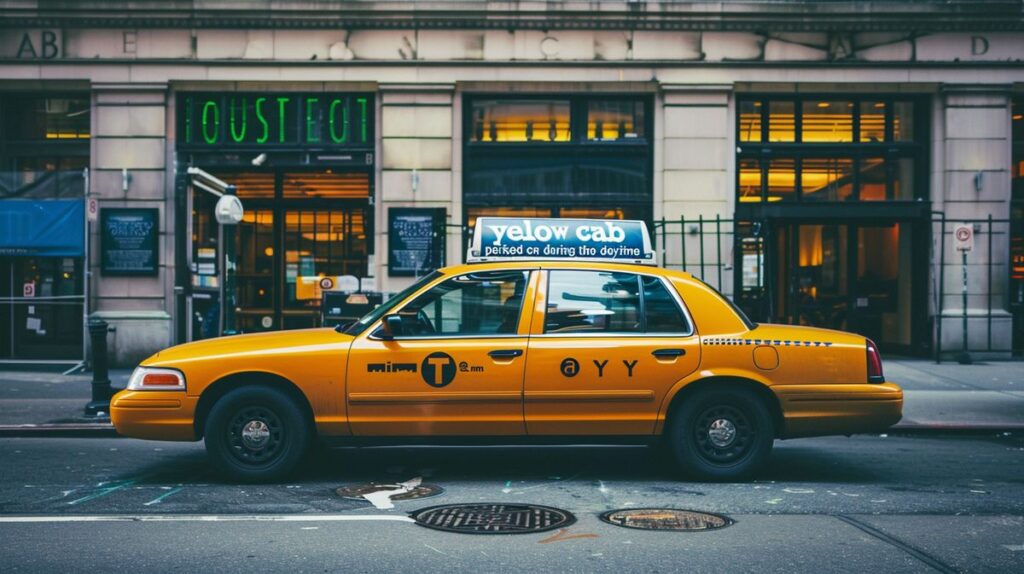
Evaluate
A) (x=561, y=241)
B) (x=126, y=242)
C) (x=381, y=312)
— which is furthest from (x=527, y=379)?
(x=126, y=242)

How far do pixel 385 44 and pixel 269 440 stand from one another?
10159 millimetres

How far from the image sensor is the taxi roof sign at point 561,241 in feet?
26.1

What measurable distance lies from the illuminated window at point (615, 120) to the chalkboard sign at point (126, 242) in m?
7.42

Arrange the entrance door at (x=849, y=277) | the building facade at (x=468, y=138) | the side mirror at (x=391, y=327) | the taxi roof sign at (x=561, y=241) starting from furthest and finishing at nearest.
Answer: the entrance door at (x=849, y=277)
the building facade at (x=468, y=138)
the taxi roof sign at (x=561, y=241)
the side mirror at (x=391, y=327)

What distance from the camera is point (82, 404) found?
11398 mm

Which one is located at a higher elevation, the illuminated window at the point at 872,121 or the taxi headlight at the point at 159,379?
the illuminated window at the point at 872,121

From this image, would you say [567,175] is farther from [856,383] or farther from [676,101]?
[856,383]

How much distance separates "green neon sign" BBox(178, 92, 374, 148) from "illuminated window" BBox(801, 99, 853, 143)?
7.52 metres

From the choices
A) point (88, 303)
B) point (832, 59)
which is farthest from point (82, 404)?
point (832, 59)

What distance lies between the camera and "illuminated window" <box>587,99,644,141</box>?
53.3ft

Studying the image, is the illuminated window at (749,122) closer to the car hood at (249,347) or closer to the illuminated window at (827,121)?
the illuminated window at (827,121)

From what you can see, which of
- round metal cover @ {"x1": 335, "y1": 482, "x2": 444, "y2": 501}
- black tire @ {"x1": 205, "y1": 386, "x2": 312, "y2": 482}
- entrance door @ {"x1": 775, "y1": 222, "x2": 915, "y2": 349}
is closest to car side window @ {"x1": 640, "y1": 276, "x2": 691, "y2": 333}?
round metal cover @ {"x1": 335, "y1": 482, "x2": 444, "y2": 501}

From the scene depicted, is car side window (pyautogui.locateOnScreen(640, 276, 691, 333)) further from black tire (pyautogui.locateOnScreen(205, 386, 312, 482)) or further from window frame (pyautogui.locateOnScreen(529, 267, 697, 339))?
black tire (pyautogui.locateOnScreen(205, 386, 312, 482))

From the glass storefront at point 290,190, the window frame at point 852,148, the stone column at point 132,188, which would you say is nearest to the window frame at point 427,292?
the glass storefront at point 290,190
